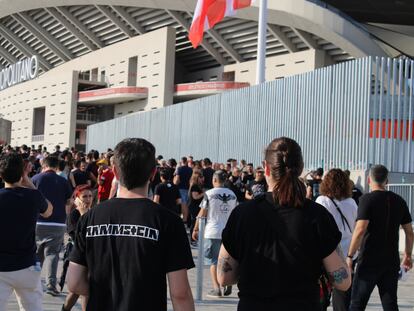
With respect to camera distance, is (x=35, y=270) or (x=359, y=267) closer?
(x=35, y=270)

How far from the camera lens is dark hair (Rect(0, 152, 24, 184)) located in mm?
5547

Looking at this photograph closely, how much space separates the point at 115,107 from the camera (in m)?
53.3

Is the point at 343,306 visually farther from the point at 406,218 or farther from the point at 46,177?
the point at 46,177

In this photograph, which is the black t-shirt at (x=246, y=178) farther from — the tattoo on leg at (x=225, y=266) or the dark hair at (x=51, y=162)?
the tattoo on leg at (x=225, y=266)

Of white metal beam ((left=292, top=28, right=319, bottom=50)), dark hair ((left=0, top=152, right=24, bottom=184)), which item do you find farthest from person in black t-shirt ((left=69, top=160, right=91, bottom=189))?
white metal beam ((left=292, top=28, right=319, bottom=50))

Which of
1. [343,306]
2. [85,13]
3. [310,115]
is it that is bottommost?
[343,306]

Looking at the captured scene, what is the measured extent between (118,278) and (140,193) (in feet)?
1.28

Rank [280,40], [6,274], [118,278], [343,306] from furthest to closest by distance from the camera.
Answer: [280,40], [343,306], [6,274], [118,278]

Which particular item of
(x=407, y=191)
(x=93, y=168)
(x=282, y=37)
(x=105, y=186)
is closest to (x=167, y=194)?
(x=105, y=186)

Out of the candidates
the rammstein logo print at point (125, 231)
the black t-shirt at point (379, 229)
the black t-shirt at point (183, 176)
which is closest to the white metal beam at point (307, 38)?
the black t-shirt at point (183, 176)

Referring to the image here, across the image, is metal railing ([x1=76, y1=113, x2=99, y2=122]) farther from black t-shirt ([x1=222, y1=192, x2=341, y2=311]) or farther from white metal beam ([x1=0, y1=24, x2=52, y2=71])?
black t-shirt ([x1=222, y1=192, x2=341, y2=311])

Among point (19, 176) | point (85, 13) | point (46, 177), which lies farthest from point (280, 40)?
point (19, 176)

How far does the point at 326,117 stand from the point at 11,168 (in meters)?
13.9

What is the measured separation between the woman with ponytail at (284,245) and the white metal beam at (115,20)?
45067 millimetres
